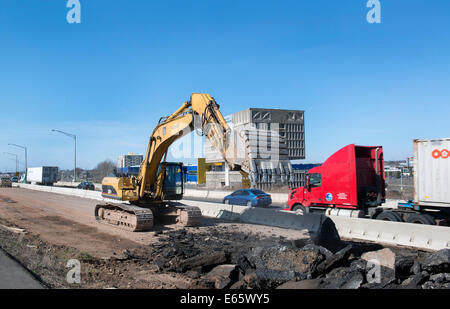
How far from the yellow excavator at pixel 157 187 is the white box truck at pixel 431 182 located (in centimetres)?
791

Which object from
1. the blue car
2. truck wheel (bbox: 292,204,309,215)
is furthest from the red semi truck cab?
the blue car

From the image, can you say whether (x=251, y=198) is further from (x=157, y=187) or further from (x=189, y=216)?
(x=157, y=187)

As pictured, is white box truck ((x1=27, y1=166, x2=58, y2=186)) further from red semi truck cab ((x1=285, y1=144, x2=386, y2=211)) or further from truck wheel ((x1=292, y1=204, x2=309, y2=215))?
red semi truck cab ((x1=285, y1=144, x2=386, y2=211))

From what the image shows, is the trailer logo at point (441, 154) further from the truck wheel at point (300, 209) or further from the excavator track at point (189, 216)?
the excavator track at point (189, 216)

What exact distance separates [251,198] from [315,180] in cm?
739

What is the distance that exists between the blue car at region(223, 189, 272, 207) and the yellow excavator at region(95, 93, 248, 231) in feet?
26.3

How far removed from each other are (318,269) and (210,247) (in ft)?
13.4

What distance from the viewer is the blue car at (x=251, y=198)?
22.3m

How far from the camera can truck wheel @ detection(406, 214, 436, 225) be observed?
1195 cm

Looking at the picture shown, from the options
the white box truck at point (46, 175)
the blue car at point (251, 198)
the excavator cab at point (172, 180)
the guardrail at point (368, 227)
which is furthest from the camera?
the white box truck at point (46, 175)

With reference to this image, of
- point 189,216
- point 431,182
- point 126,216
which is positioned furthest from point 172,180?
point 431,182

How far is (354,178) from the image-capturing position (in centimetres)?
1405

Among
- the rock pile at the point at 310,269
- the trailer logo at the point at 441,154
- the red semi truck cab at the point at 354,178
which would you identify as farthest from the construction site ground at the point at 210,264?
the red semi truck cab at the point at 354,178
